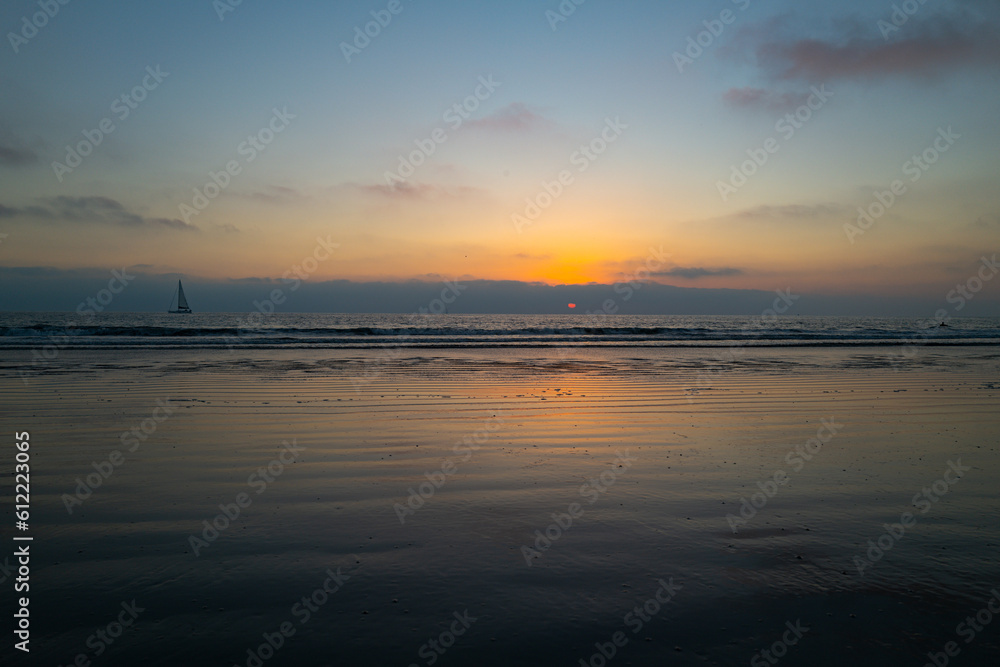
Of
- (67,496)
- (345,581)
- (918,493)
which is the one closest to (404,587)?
(345,581)

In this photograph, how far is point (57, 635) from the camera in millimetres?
3758

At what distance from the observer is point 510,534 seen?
17.9ft

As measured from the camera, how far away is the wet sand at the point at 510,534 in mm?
3766

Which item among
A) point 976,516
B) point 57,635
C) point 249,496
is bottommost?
point 57,635

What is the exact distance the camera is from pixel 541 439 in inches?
383

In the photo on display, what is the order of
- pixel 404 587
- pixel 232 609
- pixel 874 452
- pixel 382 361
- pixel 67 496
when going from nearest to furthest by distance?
pixel 232 609, pixel 404 587, pixel 67 496, pixel 874 452, pixel 382 361

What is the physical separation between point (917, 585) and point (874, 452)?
16.5 ft

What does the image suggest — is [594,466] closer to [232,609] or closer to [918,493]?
[918,493]

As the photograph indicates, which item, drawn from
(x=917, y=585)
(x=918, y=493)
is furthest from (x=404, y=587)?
(x=918, y=493)

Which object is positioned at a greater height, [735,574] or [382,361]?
[382,361]

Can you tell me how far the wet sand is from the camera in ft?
12.4

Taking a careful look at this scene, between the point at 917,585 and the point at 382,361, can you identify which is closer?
the point at 917,585

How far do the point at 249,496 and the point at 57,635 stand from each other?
289 centimetres

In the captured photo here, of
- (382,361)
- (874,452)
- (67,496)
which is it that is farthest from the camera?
(382,361)
